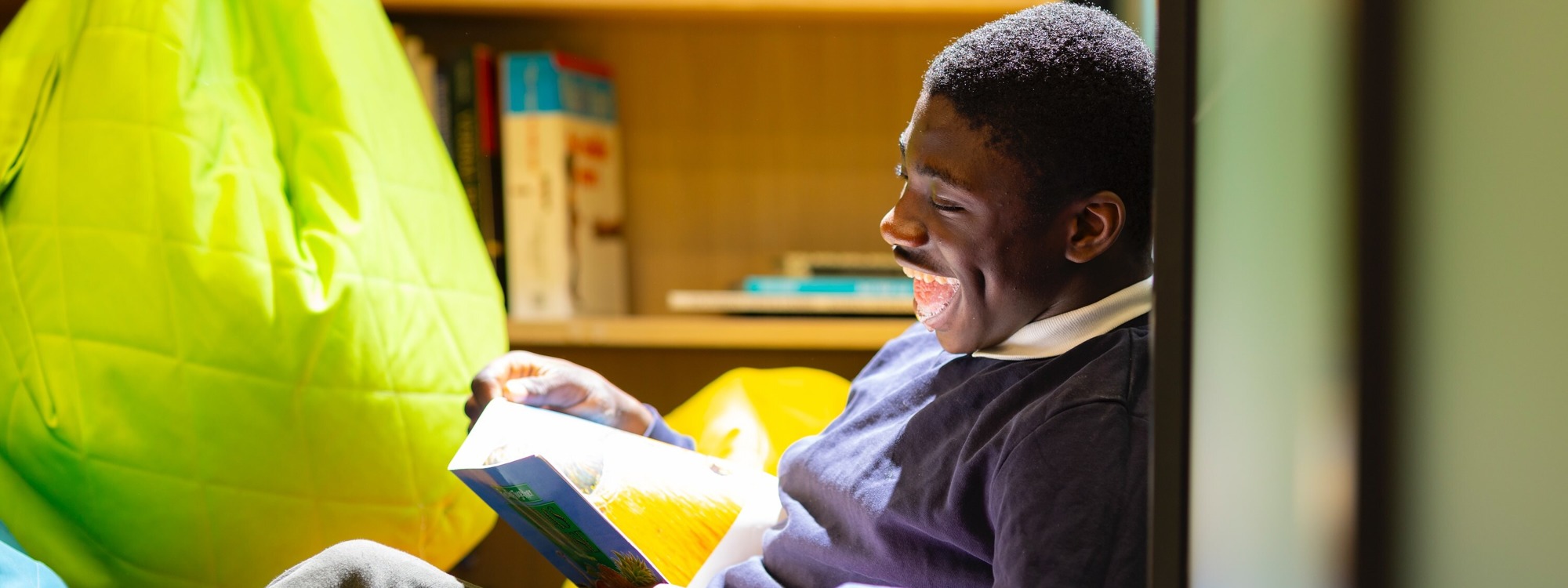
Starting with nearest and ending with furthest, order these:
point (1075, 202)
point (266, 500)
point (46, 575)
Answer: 1. point (1075, 202)
2. point (46, 575)
3. point (266, 500)

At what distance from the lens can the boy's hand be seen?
87 centimetres

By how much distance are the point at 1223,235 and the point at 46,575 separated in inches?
30.3

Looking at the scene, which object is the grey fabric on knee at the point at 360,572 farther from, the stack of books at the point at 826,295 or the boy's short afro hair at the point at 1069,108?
the stack of books at the point at 826,295

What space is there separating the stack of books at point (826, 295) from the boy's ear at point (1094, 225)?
673 millimetres

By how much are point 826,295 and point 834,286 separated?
0.6 inches

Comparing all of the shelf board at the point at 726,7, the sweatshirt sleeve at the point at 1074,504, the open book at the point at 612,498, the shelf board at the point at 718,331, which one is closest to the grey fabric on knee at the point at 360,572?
the open book at the point at 612,498

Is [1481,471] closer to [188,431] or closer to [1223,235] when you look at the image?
[1223,235]

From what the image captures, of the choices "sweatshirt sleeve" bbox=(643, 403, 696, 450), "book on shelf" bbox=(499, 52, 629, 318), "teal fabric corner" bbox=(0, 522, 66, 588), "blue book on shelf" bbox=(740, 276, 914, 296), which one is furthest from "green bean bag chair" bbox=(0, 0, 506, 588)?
"blue book on shelf" bbox=(740, 276, 914, 296)

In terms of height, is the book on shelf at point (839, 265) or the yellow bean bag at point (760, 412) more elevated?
the book on shelf at point (839, 265)

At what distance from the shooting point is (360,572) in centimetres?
61

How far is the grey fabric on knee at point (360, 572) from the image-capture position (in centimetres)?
60

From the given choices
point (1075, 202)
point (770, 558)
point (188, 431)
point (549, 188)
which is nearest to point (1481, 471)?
point (1075, 202)

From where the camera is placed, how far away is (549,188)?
51.5 inches

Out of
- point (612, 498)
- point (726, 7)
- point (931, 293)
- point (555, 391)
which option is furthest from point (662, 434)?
point (726, 7)
